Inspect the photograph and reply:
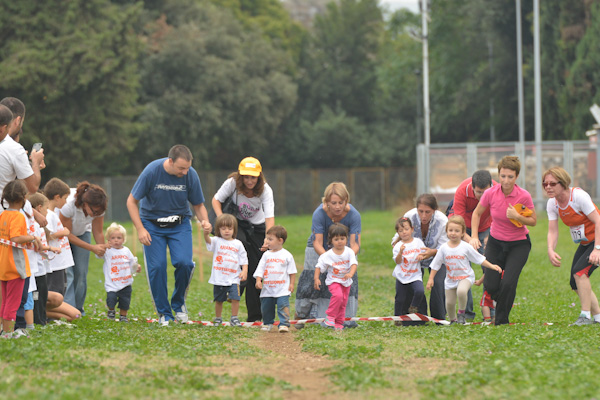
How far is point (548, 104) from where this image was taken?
157 ft

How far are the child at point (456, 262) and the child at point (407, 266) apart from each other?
0.23m

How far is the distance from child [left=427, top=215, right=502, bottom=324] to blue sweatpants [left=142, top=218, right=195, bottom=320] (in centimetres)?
307

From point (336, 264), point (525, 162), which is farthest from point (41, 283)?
point (525, 162)

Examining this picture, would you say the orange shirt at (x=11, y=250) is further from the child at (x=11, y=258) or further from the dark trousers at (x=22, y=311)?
the dark trousers at (x=22, y=311)

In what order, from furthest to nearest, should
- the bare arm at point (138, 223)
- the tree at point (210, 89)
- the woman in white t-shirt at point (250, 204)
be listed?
the tree at point (210, 89)
the woman in white t-shirt at point (250, 204)
the bare arm at point (138, 223)

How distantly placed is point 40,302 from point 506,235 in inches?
219

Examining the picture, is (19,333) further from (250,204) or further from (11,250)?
(250,204)

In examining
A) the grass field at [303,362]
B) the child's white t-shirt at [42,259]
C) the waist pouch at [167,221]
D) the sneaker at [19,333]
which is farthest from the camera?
the waist pouch at [167,221]

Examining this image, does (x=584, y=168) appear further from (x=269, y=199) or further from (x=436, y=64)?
(x=269, y=199)

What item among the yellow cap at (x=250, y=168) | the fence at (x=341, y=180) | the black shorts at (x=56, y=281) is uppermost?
the yellow cap at (x=250, y=168)

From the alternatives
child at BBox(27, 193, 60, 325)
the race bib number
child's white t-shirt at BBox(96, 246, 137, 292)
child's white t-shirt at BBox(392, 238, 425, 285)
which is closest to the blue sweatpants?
child's white t-shirt at BBox(96, 246, 137, 292)

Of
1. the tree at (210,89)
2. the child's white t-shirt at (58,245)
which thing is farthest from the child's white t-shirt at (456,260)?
the tree at (210,89)

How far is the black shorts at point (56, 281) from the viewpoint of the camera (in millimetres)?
10859

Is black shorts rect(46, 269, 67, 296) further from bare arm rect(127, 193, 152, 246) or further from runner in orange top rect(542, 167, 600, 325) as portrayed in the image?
runner in orange top rect(542, 167, 600, 325)
